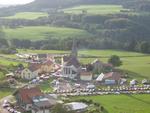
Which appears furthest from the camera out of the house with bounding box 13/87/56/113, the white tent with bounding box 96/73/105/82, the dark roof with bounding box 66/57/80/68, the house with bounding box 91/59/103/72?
the house with bounding box 91/59/103/72

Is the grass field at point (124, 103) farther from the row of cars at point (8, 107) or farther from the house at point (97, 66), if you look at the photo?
the house at point (97, 66)

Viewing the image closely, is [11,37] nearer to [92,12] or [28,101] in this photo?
[92,12]

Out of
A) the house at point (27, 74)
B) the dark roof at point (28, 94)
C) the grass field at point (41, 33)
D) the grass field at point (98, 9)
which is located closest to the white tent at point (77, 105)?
the dark roof at point (28, 94)

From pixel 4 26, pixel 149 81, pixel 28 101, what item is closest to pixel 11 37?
pixel 4 26

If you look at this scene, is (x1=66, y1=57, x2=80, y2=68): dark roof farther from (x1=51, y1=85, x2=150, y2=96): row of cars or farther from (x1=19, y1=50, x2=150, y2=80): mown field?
(x1=51, y1=85, x2=150, y2=96): row of cars

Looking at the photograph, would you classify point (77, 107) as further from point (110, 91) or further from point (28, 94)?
point (110, 91)

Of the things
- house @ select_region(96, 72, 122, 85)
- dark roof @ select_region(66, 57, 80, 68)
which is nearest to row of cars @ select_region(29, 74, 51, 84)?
dark roof @ select_region(66, 57, 80, 68)

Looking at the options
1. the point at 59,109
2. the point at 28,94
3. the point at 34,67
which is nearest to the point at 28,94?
the point at 28,94
